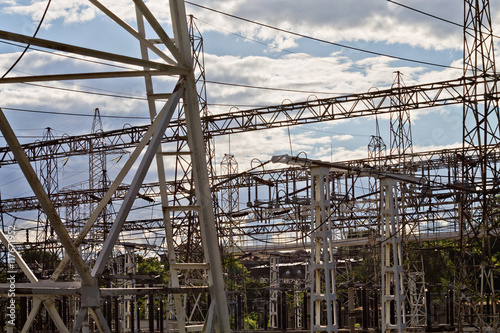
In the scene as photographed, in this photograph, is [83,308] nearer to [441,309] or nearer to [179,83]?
[179,83]

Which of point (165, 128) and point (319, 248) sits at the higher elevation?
point (165, 128)

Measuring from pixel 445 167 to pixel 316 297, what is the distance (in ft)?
66.5

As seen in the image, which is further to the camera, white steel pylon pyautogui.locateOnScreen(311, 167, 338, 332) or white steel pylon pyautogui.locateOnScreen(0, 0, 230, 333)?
A: white steel pylon pyautogui.locateOnScreen(311, 167, 338, 332)

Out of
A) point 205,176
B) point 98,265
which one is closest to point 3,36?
point 98,265

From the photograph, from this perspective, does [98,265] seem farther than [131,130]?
No

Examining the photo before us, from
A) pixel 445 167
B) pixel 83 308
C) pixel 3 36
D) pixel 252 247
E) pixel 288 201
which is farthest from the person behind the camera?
pixel 252 247

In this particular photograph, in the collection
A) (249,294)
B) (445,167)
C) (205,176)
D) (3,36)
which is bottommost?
(249,294)

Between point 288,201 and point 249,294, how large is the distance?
3643 cm

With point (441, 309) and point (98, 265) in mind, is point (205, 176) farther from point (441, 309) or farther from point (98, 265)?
point (441, 309)

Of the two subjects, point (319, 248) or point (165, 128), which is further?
point (319, 248)

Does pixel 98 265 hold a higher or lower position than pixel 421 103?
lower

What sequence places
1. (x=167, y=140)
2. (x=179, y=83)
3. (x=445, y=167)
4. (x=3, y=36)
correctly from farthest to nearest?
(x=445, y=167)
(x=167, y=140)
(x=179, y=83)
(x=3, y=36)

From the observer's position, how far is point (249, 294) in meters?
63.1

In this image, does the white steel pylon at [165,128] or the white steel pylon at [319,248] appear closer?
the white steel pylon at [165,128]
